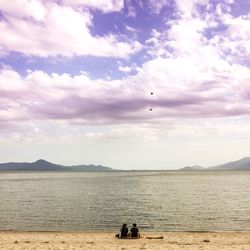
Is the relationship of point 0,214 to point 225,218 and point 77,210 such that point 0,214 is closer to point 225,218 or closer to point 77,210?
point 77,210

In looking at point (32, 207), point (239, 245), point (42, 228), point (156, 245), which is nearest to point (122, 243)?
point (156, 245)

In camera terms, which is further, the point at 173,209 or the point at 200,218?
the point at 173,209

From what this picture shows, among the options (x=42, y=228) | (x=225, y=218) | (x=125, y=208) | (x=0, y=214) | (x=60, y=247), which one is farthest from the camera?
(x=125, y=208)

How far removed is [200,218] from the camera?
59.3 meters

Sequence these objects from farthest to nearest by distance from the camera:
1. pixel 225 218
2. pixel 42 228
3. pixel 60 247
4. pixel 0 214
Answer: pixel 0 214 < pixel 225 218 < pixel 42 228 < pixel 60 247

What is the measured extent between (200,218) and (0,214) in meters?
34.9

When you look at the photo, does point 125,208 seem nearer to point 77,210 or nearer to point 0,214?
point 77,210

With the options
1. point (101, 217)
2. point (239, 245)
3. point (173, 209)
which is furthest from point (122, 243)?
point (173, 209)

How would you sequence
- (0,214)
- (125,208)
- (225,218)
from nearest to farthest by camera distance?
(225,218)
(0,214)
(125,208)

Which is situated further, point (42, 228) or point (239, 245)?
point (42, 228)

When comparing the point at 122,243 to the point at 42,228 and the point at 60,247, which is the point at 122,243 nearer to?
the point at 60,247

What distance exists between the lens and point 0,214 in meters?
67.6

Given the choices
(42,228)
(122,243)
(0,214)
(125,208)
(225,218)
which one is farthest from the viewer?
(125,208)

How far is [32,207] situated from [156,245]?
4798cm
